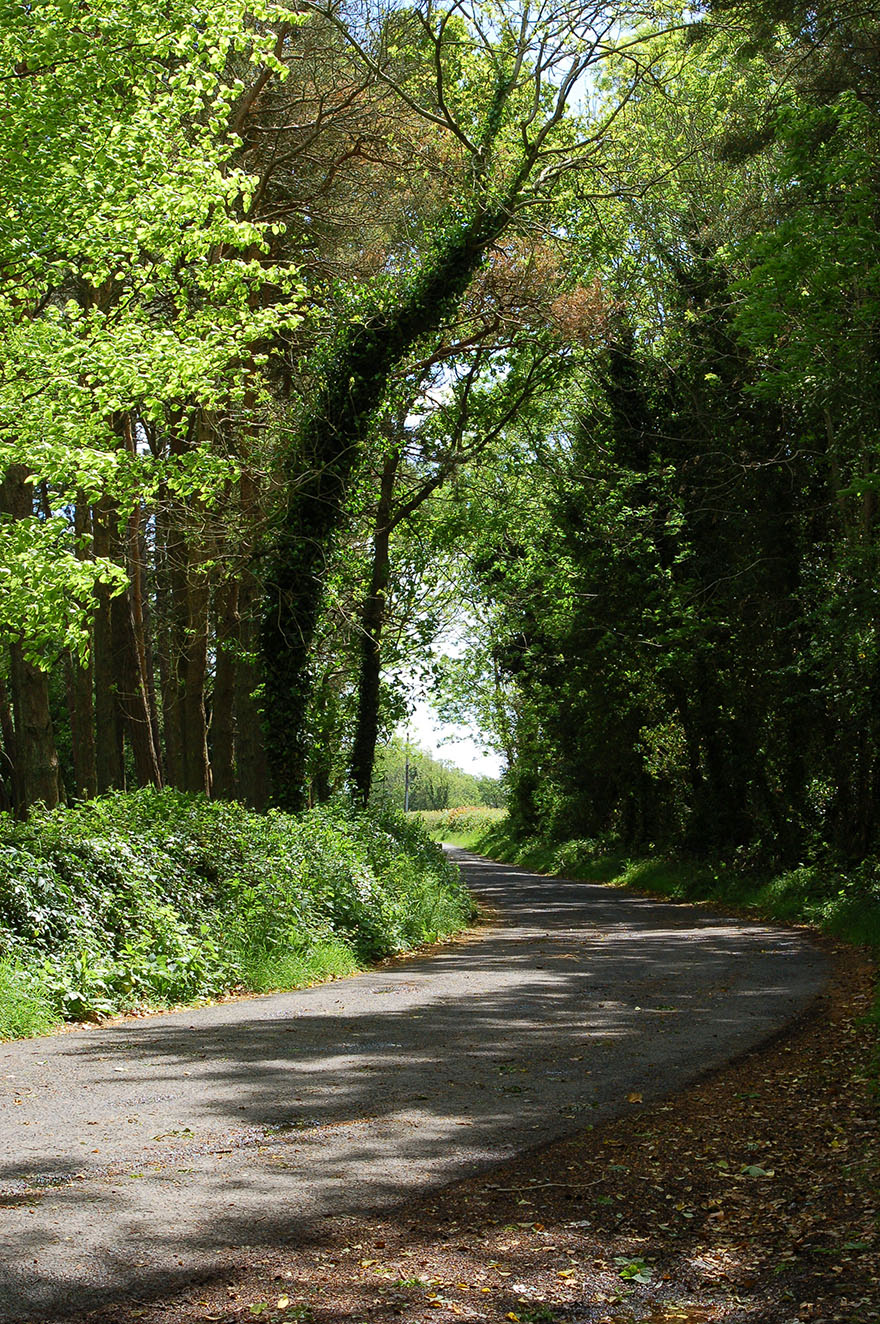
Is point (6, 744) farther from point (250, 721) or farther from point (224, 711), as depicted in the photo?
point (250, 721)

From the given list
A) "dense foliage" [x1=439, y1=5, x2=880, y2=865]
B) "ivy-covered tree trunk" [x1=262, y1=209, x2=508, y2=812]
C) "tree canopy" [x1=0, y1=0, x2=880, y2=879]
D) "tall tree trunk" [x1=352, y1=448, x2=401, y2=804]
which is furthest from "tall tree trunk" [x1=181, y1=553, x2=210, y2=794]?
"dense foliage" [x1=439, y1=5, x2=880, y2=865]

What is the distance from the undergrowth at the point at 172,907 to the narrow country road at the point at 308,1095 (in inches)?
19.4

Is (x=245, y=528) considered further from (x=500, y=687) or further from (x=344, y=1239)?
(x=500, y=687)

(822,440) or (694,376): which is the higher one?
(694,376)

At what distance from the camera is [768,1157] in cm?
543

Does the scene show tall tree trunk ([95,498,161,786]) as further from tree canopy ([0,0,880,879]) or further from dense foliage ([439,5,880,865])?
dense foliage ([439,5,880,865])

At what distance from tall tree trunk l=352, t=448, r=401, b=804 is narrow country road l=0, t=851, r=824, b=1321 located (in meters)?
8.65

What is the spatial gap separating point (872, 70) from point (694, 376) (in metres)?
8.18

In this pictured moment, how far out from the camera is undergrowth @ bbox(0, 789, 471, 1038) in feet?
30.4

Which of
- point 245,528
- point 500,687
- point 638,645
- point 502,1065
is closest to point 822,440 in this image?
point 638,645

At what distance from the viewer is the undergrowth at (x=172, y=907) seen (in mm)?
9266

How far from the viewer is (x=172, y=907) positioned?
1092 centimetres

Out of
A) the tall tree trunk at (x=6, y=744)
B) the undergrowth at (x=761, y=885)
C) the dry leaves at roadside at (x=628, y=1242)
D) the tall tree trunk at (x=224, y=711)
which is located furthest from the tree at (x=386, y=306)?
the tall tree trunk at (x=6, y=744)

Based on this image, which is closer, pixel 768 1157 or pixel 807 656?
pixel 768 1157
